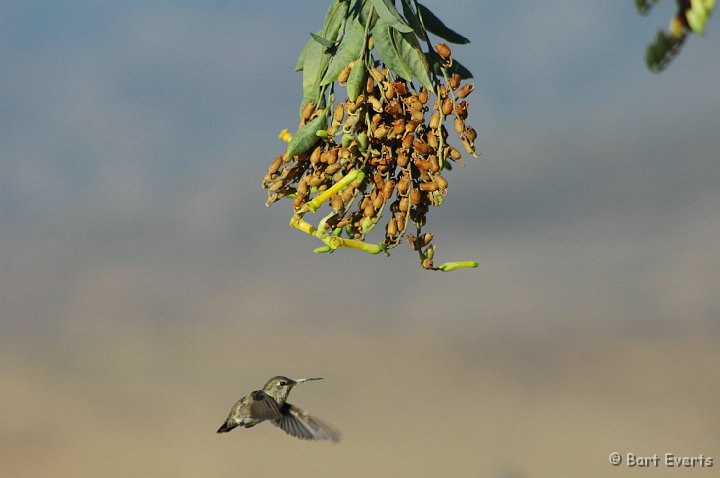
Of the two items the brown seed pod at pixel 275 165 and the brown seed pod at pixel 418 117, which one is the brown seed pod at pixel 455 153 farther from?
the brown seed pod at pixel 275 165

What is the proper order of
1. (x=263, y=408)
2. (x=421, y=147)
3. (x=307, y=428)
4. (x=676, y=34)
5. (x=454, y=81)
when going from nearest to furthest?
1. (x=676, y=34)
2. (x=421, y=147)
3. (x=454, y=81)
4. (x=263, y=408)
5. (x=307, y=428)

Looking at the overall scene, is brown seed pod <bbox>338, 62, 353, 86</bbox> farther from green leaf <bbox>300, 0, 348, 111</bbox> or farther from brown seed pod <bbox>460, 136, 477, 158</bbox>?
brown seed pod <bbox>460, 136, 477, 158</bbox>

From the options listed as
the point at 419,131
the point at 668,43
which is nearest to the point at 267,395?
the point at 419,131

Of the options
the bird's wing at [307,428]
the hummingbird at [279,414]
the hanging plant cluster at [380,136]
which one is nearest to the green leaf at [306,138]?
the hanging plant cluster at [380,136]

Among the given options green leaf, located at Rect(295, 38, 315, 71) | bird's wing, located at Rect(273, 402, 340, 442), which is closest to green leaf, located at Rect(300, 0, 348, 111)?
green leaf, located at Rect(295, 38, 315, 71)

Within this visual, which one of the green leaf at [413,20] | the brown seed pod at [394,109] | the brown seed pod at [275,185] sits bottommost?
the brown seed pod at [275,185]

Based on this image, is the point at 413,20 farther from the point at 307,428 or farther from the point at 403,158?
the point at 307,428

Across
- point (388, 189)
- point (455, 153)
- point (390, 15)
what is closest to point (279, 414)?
point (388, 189)
